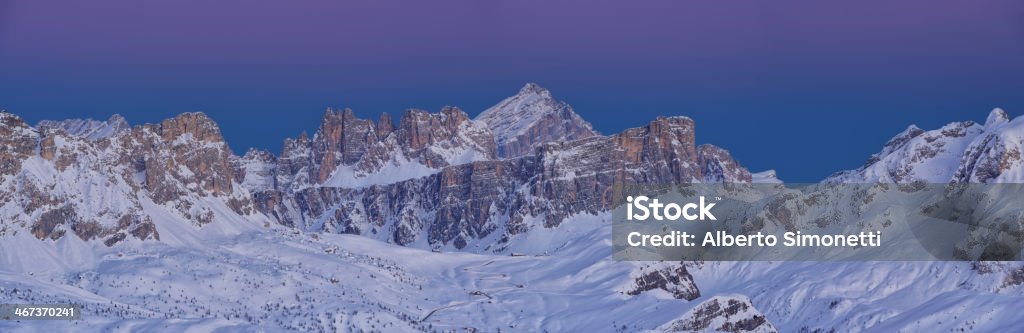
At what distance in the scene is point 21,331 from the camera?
199125 mm
